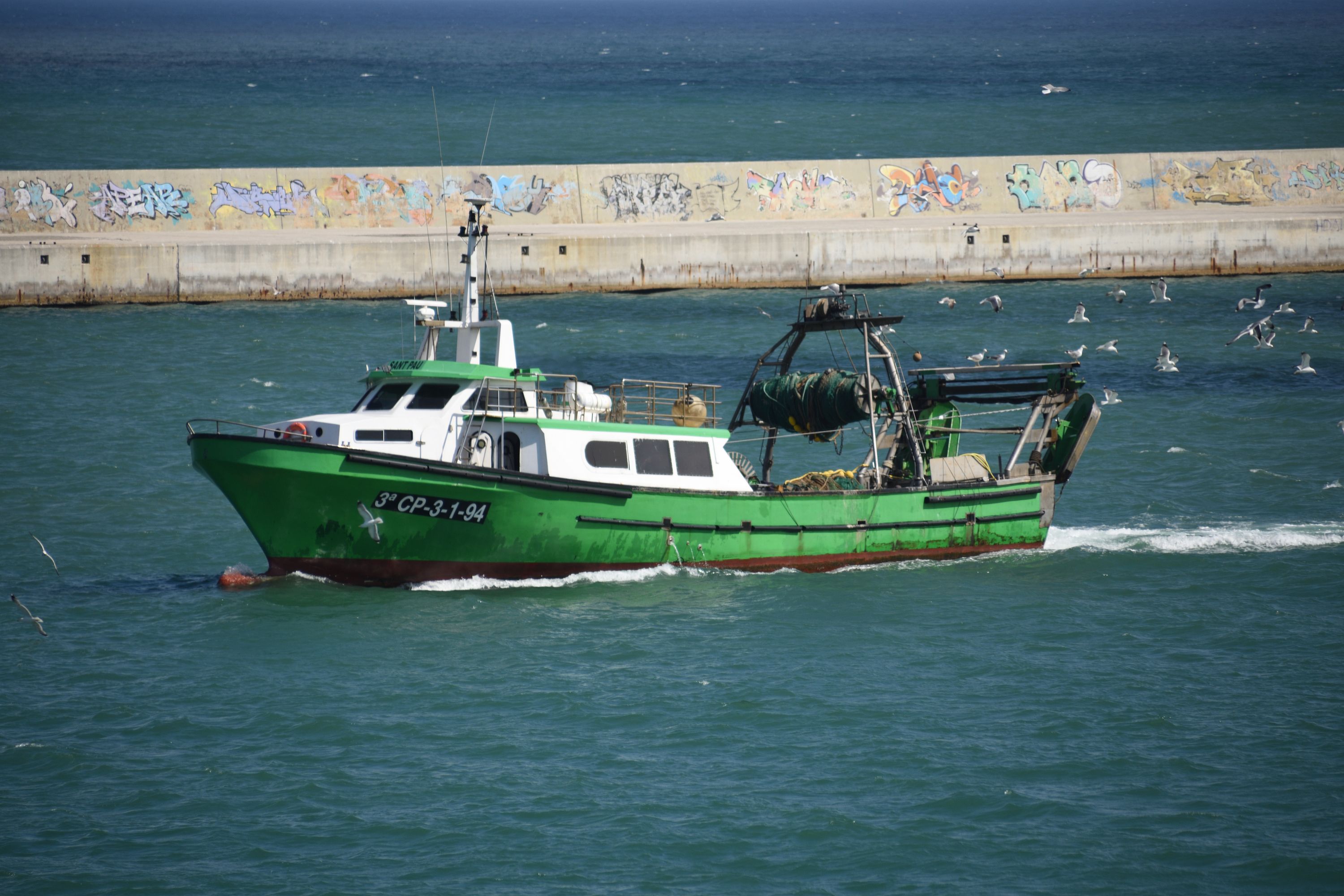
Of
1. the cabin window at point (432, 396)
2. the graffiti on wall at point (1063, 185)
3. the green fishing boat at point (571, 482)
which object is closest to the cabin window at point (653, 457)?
the green fishing boat at point (571, 482)

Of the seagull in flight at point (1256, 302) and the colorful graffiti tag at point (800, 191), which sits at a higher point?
the colorful graffiti tag at point (800, 191)

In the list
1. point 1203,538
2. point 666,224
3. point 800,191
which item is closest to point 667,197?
point 666,224

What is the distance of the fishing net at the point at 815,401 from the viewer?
2814 centimetres

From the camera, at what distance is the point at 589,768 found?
795 inches

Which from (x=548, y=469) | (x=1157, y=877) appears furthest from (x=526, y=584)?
(x=1157, y=877)

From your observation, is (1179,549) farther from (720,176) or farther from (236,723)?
(720,176)

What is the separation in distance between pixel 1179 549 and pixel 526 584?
12141mm

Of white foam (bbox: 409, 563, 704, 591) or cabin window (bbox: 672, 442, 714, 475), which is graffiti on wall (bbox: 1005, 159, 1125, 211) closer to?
cabin window (bbox: 672, 442, 714, 475)

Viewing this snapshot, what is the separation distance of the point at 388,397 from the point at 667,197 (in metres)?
35.7

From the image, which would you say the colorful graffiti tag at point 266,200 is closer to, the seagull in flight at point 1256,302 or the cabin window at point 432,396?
the seagull in flight at point 1256,302

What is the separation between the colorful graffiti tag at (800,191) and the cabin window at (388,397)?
36530 millimetres

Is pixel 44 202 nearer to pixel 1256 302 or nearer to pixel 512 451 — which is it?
pixel 512 451

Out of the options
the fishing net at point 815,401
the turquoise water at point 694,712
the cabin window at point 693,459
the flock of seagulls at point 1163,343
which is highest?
the flock of seagulls at point 1163,343

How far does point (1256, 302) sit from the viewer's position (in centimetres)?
4969
